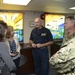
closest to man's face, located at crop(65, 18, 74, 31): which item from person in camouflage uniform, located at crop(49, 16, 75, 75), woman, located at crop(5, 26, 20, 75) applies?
person in camouflage uniform, located at crop(49, 16, 75, 75)

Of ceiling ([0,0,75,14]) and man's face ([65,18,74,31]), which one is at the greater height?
ceiling ([0,0,75,14])

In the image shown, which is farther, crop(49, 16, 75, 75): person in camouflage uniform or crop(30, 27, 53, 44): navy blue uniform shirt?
crop(30, 27, 53, 44): navy blue uniform shirt

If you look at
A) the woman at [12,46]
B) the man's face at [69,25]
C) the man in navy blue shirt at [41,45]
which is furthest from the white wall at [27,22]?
the man's face at [69,25]

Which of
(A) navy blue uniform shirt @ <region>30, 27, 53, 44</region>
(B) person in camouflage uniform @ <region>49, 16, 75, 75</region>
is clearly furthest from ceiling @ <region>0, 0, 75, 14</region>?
(B) person in camouflage uniform @ <region>49, 16, 75, 75</region>

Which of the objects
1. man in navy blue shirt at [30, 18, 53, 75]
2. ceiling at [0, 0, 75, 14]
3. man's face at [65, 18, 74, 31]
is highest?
ceiling at [0, 0, 75, 14]

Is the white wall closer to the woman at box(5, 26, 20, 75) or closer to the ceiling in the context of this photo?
the ceiling

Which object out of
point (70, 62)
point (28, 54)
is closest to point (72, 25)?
point (70, 62)

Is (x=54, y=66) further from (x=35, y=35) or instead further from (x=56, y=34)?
(x=56, y=34)

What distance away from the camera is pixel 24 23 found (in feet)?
16.3

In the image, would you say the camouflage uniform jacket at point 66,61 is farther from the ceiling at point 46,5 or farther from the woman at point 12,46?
the ceiling at point 46,5

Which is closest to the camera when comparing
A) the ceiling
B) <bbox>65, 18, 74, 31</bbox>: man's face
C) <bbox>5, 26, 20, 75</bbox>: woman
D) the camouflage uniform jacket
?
the camouflage uniform jacket

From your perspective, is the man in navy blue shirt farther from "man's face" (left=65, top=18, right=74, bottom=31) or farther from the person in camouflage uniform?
the person in camouflage uniform

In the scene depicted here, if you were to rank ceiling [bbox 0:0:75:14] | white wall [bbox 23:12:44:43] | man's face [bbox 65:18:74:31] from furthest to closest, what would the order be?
1. white wall [bbox 23:12:44:43]
2. ceiling [bbox 0:0:75:14]
3. man's face [bbox 65:18:74:31]

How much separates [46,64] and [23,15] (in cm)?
208
